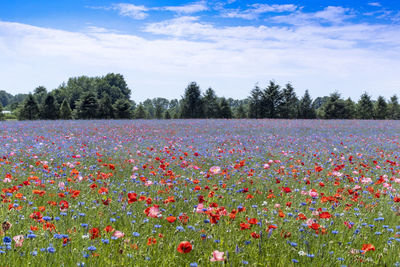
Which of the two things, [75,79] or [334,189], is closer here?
[334,189]

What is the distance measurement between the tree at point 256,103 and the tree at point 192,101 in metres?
8.32

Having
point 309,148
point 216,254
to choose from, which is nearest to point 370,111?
point 309,148

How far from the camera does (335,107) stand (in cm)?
5362

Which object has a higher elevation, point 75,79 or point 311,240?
point 75,79

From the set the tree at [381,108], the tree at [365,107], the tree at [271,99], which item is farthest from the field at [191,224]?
the tree at [381,108]

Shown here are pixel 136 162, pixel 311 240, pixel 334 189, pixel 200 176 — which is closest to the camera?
pixel 311 240

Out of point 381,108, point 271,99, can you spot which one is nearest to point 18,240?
point 271,99

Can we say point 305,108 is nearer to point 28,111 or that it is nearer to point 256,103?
point 256,103

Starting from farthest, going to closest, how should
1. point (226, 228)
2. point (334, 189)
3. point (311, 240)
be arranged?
point (334, 189) → point (226, 228) → point (311, 240)

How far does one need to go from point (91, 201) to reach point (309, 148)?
715 centimetres

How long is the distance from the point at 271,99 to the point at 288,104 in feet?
12.1

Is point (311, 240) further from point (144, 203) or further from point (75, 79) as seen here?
point (75, 79)

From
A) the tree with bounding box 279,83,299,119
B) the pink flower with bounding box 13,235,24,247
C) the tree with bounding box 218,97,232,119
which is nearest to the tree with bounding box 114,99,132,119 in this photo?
the tree with bounding box 218,97,232,119

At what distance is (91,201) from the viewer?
394cm
